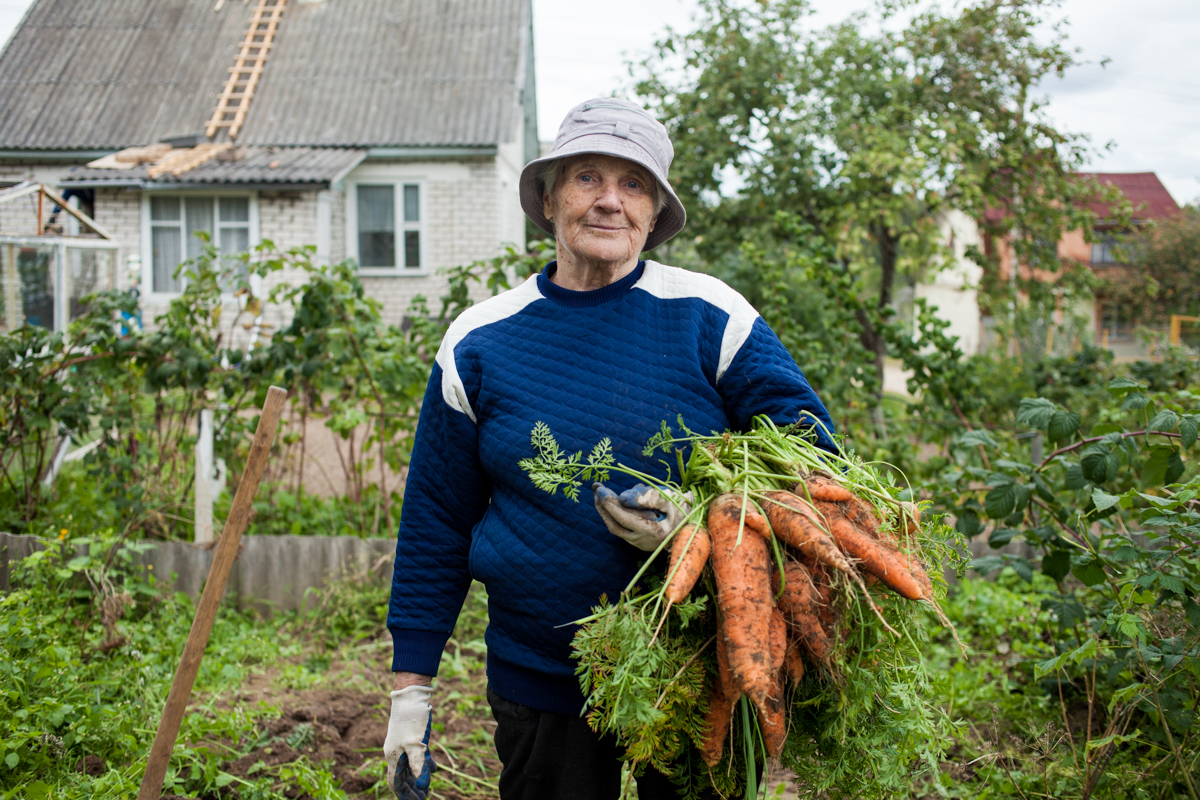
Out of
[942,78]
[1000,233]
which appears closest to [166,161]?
[942,78]

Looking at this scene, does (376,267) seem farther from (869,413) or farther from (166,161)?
(869,413)

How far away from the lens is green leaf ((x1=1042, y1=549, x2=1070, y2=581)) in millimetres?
2695

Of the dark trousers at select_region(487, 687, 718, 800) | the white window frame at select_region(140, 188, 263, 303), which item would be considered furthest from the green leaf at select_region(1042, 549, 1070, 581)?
the white window frame at select_region(140, 188, 263, 303)

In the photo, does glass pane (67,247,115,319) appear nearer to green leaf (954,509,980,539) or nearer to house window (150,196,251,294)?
house window (150,196,251,294)

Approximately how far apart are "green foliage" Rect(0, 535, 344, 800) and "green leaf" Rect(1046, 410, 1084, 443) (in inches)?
101

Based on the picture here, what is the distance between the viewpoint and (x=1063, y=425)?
9.00ft

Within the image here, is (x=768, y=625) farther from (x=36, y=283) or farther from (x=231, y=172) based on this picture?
(x=231, y=172)

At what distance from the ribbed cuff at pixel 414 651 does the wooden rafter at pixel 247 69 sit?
40.8 feet

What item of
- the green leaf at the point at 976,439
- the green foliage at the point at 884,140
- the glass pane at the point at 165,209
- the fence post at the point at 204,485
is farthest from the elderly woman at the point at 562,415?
the glass pane at the point at 165,209

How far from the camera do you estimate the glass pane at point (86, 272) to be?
27.1ft

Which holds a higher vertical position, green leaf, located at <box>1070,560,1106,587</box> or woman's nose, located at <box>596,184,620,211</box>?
woman's nose, located at <box>596,184,620,211</box>

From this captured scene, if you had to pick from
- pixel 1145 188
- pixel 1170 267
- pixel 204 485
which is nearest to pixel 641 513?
pixel 204 485

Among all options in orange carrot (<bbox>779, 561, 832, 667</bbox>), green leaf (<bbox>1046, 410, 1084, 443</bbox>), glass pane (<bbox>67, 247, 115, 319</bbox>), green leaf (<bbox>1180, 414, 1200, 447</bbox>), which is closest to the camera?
orange carrot (<bbox>779, 561, 832, 667</bbox>)

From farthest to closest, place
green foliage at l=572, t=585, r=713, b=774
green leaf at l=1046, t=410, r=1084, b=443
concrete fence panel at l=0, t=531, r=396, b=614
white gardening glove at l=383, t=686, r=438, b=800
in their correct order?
concrete fence panel at l=0, t=531, r=396, b=614
green leaf at l=1046, t=410, r=1084, b=443
white gardening glove at l=383, t=686, r=438, b=800
green foliage at l=572, t=585, r=713, b=774
